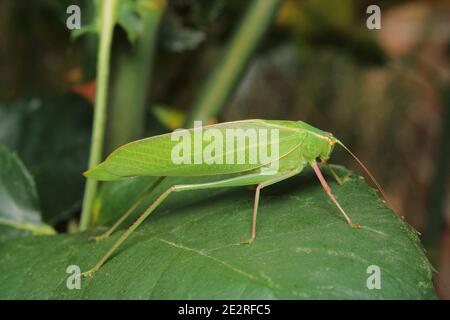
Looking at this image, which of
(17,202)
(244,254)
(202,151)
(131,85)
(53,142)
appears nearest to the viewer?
(244,254)

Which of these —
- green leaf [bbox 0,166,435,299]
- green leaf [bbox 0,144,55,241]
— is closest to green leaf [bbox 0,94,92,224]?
green leaf [bbox 0,144,55,241]

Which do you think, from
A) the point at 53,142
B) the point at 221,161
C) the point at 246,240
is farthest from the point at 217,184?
the point at 53,142

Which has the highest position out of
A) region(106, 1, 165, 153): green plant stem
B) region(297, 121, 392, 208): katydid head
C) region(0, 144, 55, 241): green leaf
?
region(106, 1, 165, 153): green plant stem

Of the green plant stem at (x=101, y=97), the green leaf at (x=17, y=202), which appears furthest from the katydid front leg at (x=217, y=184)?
the green leaf at (x=17, y=202)

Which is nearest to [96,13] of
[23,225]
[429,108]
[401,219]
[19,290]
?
[23,225]

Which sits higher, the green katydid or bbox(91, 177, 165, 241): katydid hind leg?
the green katydid

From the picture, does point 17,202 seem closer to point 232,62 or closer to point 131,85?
point 131,85

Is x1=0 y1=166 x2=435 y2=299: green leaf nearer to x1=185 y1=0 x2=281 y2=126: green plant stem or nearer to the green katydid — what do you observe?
the green katydid
